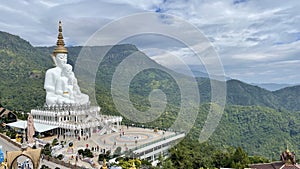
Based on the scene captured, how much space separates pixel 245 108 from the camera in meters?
56.1

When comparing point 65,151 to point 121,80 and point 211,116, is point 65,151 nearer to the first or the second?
point 121,80

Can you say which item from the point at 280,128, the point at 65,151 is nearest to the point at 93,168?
the point at 65,151

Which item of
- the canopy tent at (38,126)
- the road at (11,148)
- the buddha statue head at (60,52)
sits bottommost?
the road at (11,148)

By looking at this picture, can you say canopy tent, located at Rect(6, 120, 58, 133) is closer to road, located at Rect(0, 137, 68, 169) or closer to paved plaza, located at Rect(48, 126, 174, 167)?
paved plaza, located at Rect(48, 126, 174, 167)

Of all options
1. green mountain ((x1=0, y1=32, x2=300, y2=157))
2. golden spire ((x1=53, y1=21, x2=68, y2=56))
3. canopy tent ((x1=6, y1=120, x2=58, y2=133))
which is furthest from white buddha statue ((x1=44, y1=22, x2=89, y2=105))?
green mountain ((x1=0, y1=32, x2=300, y2=157))

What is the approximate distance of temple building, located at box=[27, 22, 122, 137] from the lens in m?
22.7

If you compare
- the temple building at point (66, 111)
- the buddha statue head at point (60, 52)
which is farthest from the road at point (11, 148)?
the buddha statue head at point (60, 52)

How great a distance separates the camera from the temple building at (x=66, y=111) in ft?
74.3

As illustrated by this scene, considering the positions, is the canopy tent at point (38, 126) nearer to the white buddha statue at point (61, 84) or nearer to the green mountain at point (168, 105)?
→ the white buddha statue at point (61, 84)

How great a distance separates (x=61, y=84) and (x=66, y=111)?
392 cm

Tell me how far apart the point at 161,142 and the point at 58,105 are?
10.7 m

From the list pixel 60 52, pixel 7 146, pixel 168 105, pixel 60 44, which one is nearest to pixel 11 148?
pixel 7 146

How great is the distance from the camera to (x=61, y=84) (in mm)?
27938

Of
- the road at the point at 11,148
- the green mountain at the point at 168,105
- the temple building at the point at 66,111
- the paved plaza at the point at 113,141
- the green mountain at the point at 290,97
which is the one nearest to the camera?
the road at the point at 11,148
